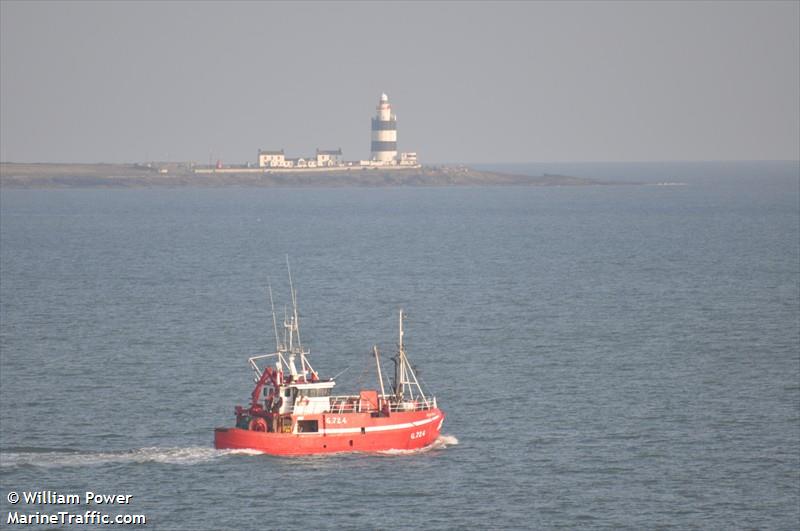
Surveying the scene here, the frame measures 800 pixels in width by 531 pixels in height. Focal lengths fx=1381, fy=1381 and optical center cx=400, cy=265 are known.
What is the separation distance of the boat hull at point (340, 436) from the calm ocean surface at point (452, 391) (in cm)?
75

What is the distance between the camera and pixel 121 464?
61.1 meters

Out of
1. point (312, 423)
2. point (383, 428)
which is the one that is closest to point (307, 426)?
point (312, 423)

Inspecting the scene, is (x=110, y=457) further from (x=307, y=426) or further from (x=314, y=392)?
(x=314, y=392)

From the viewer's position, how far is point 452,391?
77375 mm

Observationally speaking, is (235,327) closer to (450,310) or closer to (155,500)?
(450,310)

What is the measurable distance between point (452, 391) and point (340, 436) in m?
15.7

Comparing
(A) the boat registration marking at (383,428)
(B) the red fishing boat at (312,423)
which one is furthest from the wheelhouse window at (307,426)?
(A) the boat registration marking at (383,428)

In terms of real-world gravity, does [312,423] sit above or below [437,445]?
above

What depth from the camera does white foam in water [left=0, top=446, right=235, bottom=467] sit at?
6135 centimetres

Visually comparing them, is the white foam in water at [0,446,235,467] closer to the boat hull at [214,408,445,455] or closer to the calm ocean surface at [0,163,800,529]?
the calm ocean surface at [0,163,800,529]

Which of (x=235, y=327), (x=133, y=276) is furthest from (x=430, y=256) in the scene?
(x=235, y=327)

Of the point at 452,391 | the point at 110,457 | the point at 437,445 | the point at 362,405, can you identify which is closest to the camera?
the point at 110,457

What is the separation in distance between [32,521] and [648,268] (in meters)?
104

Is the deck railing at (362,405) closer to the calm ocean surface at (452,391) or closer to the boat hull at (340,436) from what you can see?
the boat hull at (340,436)
